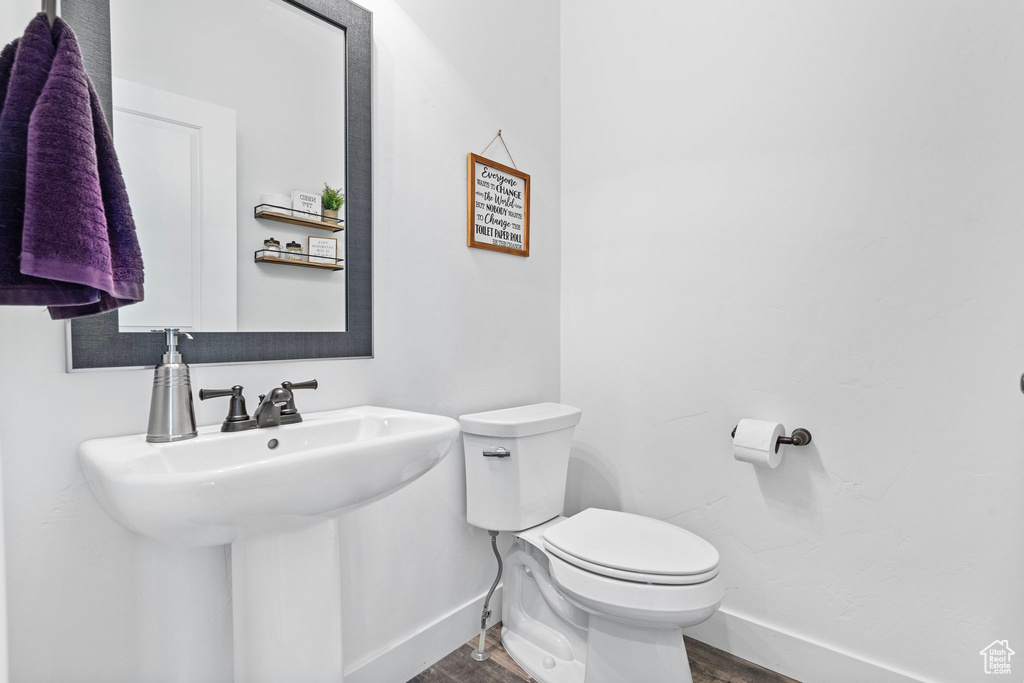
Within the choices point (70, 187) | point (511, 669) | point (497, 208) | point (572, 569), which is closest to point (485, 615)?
point (511, 669)

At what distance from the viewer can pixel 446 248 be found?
1.55 m

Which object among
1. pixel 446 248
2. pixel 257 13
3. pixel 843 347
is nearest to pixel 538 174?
pixel 446 248

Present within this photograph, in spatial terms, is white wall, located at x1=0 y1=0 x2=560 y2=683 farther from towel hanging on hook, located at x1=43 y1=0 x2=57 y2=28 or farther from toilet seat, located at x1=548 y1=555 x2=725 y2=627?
toilet seat, located at x1=548 y1=555 x2=725 y2=627

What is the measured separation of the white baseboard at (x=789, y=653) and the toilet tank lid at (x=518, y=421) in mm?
799

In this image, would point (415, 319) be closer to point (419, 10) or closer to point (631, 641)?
point (419, 10)

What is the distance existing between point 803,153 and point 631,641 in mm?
1415

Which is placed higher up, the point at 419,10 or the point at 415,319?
the point at 419,10

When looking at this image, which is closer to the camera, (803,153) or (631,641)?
(631,641)

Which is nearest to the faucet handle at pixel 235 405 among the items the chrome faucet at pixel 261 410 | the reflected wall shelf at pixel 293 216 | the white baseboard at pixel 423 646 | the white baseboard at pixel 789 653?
the chrome faucet at pixel 261 410

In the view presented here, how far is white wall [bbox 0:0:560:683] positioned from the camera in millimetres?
858

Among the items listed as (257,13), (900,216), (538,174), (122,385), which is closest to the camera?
(122,385)

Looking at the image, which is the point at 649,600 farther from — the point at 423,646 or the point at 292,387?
the point at 292,387

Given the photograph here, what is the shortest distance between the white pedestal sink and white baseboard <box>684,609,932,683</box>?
1.20m

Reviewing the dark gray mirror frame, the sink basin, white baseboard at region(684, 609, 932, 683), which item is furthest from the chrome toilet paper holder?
the dark gray mirror frame
